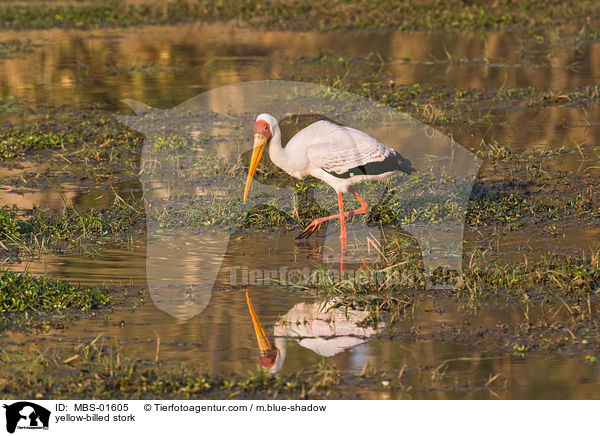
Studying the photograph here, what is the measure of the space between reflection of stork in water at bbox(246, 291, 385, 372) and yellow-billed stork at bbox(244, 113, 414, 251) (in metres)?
1.37

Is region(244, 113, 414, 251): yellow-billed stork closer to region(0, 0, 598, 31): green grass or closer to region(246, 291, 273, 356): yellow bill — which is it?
region(246, 291, 273, 356): yellow bill

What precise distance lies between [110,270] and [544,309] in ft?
8.86

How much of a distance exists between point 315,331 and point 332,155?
74.6 inches

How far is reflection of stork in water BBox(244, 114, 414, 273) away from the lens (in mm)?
7062

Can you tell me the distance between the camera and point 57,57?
15594 mm

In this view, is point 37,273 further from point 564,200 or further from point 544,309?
point 564,200

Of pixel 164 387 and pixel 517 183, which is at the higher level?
pixel 517 183

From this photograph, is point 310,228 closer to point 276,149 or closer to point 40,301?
point 276,149

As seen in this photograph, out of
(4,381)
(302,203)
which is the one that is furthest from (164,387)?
(302,203)
